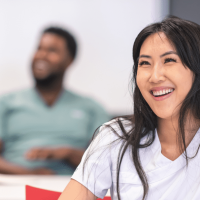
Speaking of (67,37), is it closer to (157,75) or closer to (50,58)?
(50,58)

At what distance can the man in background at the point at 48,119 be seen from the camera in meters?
2.17

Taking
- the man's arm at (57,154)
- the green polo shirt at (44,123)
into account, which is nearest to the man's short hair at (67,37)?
the green polo shirt at (44,123)

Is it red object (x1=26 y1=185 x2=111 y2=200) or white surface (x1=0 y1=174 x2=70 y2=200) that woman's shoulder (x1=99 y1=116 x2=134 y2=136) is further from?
white surface (x1=0 y1=174 x2=70 y2=200)

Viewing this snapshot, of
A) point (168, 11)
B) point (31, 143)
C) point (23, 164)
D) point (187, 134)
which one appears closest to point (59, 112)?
point (31, 143)

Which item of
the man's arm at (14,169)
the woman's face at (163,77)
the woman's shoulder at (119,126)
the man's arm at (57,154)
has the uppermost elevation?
the woman's face at (163,77)

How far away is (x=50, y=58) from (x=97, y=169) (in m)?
1.41

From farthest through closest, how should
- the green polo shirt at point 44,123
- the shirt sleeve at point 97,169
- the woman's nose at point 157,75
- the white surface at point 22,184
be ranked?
the green polo shirt at point 44,123
the white surface at point 22,184
the shirt sleeve at point 97,169
the woman's nose at point 157,75

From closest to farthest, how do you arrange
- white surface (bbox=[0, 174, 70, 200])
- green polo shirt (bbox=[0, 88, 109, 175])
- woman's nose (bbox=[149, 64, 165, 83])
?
woman's nose (bbox=[149, 64, 165, 83]) < white surface (bbox=[0, 174, 70, 200]) < green polo shirt (bbox=[0, 88, 109, 175])

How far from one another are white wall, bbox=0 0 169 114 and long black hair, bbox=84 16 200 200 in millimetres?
1104

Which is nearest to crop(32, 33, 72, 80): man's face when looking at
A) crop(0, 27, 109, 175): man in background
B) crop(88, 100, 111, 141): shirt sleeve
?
crop(0, 27, 109, 175): man in background

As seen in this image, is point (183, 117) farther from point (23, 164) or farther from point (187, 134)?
point (23, 164)

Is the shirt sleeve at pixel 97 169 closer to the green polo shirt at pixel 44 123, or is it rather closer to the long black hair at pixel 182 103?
the long black hair at pixel 182 103

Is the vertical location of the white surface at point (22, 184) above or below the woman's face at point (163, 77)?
below

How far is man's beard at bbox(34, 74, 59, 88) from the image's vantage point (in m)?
2.23
